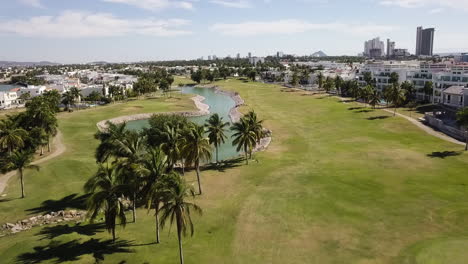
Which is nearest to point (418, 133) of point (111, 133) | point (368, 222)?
point (368, 222)

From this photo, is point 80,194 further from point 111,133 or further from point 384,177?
point 384,177

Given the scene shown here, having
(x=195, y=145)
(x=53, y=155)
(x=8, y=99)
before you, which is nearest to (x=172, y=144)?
(x=195, y=145)

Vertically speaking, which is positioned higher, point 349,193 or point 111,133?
point 111,133

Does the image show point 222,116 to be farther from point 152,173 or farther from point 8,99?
point 8,99

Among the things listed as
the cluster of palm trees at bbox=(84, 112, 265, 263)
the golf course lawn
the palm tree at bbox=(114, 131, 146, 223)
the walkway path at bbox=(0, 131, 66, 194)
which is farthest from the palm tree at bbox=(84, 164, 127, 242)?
the walkway path at bbox=(0, 131, 66, 194)

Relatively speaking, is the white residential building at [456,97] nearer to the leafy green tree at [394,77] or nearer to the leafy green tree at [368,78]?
the leafy green tree at [394,77]
